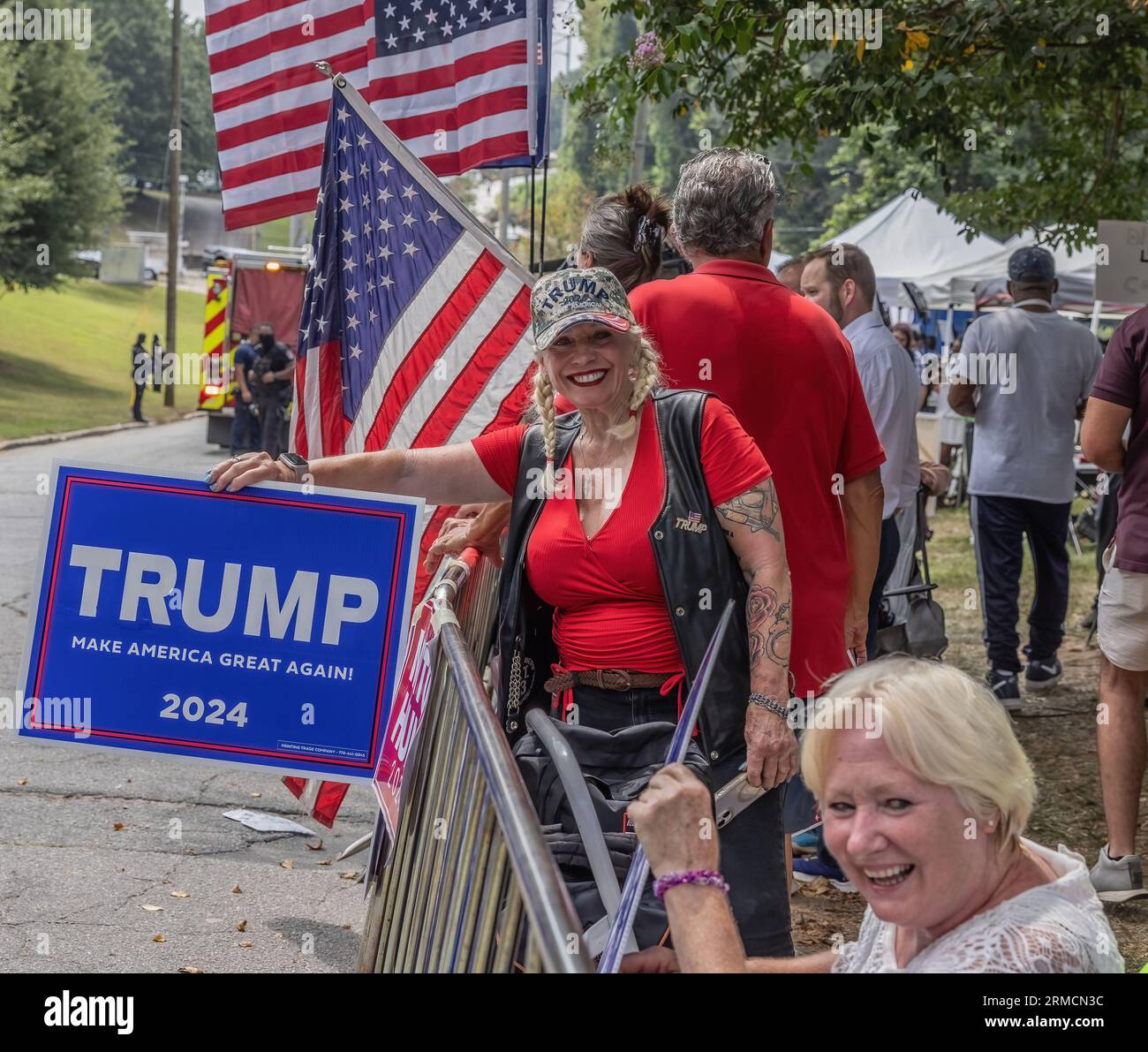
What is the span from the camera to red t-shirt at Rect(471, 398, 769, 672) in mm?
3463

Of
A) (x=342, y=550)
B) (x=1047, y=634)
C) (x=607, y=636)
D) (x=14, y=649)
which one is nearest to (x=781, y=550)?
(x=607, y=636)

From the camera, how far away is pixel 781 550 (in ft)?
11.6

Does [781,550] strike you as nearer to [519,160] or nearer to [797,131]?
[519,160]

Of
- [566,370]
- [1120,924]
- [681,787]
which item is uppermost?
[566,370]

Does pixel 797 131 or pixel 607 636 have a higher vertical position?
pixel 797 131

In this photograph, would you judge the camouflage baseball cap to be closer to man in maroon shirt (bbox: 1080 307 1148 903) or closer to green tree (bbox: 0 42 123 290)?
man in maroon shirt (bbox: 1080 307 1148 903)

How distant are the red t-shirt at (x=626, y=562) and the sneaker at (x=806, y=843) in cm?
291

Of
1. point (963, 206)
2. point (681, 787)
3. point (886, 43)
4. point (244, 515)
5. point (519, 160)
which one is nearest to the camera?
point (681, 787)

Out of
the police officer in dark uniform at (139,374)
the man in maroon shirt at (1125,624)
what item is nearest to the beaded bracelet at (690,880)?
the man in maroon shirt at (1125,624)

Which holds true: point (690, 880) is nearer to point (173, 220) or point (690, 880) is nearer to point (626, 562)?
point (626, 562)

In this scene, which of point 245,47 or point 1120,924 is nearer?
point 1120,924

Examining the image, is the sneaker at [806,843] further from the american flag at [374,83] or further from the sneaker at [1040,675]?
the american flag at [374,83]

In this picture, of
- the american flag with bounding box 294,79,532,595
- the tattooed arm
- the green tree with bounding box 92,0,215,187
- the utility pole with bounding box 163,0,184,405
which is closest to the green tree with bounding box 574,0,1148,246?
the american flag with bounding box 294,79,532,595

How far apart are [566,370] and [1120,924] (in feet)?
9.38
